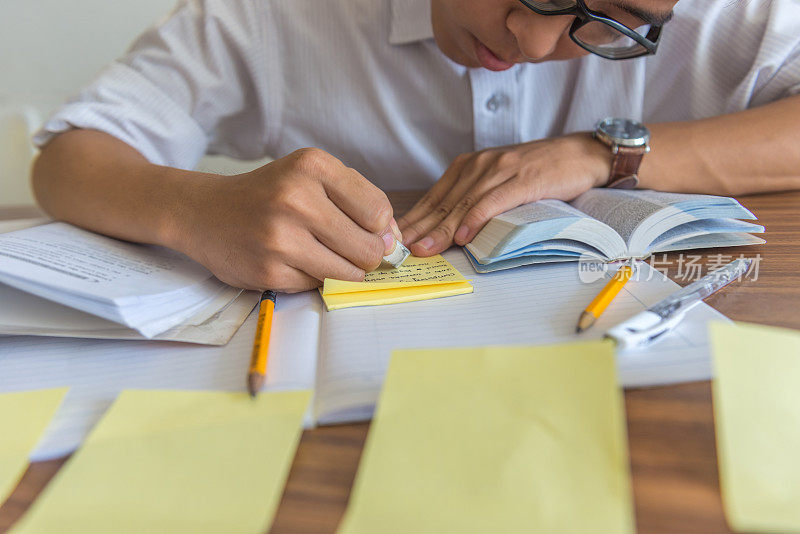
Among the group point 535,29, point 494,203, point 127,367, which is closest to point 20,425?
point 127,367

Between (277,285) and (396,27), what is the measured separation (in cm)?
67

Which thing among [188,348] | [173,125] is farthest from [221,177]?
[173,125]

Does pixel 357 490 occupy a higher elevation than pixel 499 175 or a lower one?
higher

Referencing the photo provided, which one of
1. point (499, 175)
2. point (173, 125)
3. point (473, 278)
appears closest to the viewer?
point (473, 278)

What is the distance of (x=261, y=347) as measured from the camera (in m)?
0.44

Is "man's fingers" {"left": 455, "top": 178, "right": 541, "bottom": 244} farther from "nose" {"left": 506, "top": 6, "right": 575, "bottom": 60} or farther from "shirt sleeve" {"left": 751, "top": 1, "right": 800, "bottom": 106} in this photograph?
"shirt sleeve" {"left": 751, "top": 1, "right": 800, "bottom": 106}

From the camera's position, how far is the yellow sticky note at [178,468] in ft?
0.99

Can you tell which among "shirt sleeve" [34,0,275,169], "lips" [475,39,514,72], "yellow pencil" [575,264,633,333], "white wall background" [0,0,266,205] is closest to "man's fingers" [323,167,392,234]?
"yellow pencil" [575,264,633,333]

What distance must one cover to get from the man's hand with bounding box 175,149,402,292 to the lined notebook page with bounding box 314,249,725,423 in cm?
7

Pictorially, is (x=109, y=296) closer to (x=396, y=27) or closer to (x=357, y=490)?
(x=357, y=490)

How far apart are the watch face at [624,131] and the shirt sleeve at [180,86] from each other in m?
0.63

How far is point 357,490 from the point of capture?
0.30 metres

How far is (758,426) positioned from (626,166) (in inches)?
21.4

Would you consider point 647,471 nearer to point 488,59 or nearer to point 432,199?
point 432,199
